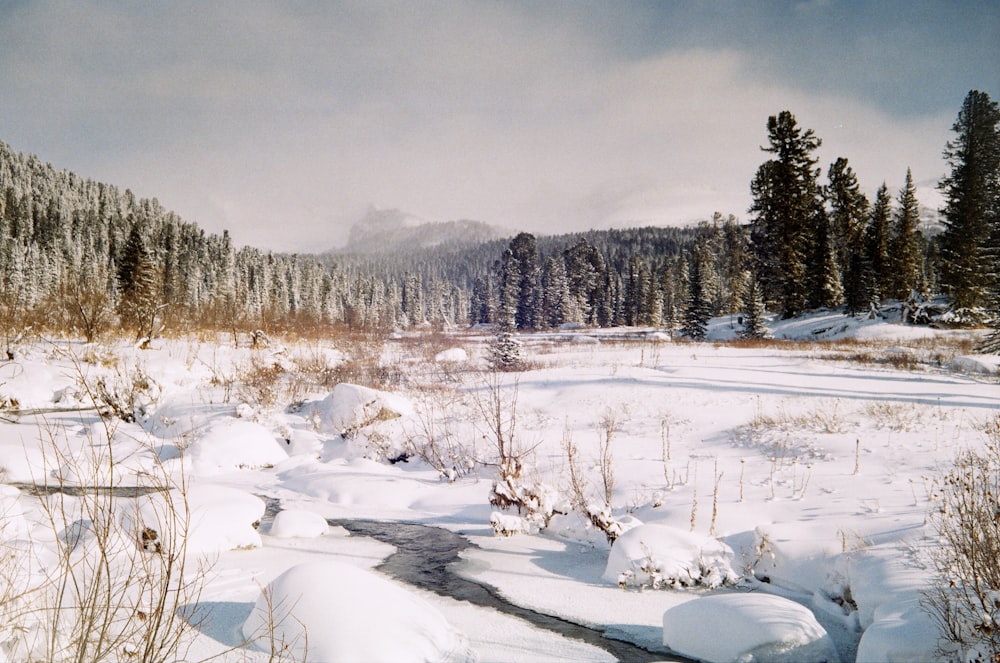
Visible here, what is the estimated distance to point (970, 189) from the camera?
29.9 meters

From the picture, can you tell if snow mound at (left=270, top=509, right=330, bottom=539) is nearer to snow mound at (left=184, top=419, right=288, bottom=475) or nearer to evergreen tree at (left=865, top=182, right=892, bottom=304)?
snow mound at (left=184, top=419, right=288, bottom=475)

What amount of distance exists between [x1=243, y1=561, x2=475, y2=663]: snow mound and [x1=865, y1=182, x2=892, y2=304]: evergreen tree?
123 feet

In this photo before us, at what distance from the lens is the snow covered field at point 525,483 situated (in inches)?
148

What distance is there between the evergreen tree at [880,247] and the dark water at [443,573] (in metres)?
35.7

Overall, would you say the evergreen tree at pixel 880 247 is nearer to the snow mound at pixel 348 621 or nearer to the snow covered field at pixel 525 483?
the snow covered field at pixel 525 483

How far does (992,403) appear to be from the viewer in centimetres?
1064

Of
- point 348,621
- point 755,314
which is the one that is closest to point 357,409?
point 348,621

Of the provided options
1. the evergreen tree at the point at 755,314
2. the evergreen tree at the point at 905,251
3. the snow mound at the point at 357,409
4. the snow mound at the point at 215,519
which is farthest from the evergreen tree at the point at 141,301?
the evergreen tree at the point at 905,251

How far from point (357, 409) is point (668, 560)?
8240 millimetres

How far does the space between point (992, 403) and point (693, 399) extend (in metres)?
5.76

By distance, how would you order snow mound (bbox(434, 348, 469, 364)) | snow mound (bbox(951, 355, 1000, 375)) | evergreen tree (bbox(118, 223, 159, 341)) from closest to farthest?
snow mound (bbox(951, 355, 1000, 375))
evergreen tree (bbox(118, 223, 159, 341))
snow mound (bbox(434, 348, 469, 364))

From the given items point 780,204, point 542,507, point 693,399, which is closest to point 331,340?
point 693,399

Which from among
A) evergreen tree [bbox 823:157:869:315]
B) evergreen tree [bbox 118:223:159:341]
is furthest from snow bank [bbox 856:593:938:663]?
evergreen tree [bbox 823:157:869:315]

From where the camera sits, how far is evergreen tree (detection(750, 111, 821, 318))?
35.7 metres
